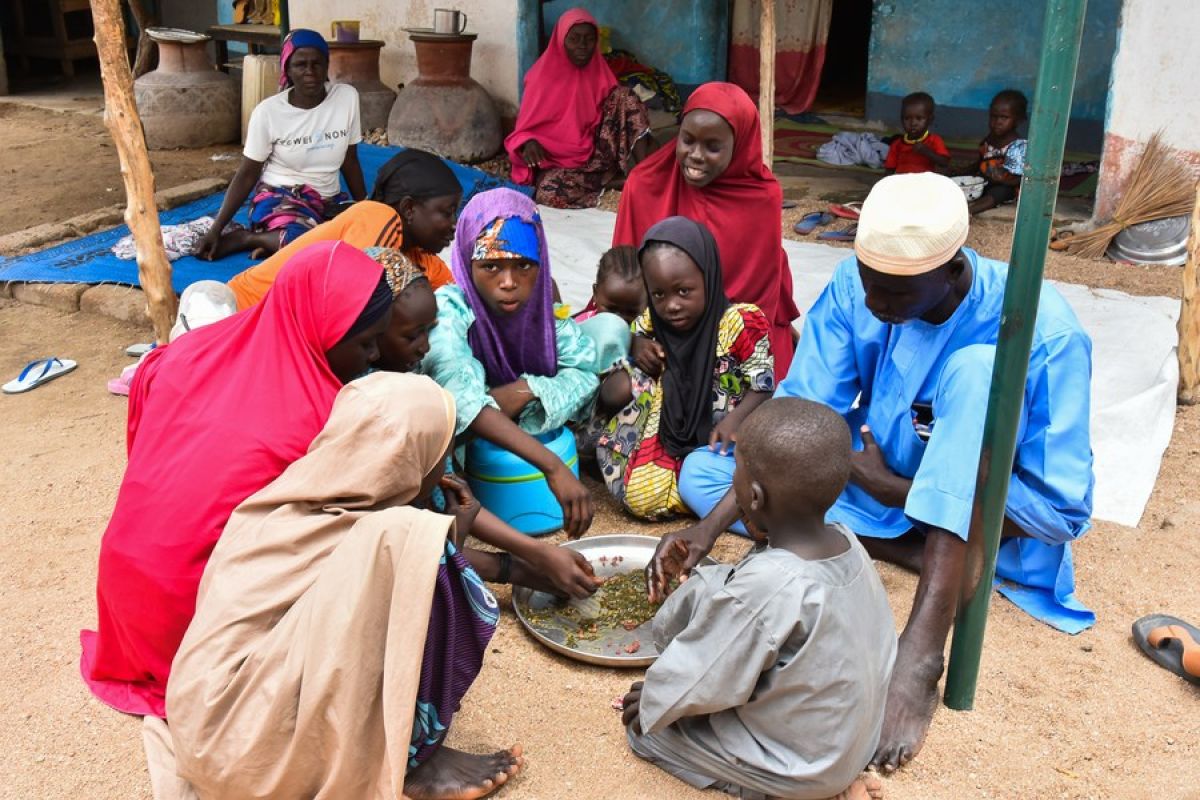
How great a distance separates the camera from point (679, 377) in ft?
11.4

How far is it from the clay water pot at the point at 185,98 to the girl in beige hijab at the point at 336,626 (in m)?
7.08

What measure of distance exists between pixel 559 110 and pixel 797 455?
18.4ft

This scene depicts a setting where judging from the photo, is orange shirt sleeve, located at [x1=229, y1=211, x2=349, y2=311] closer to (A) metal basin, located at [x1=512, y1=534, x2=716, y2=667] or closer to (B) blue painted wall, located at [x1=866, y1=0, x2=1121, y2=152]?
(A) metal basin, located at [x1=512, y1=534, x2=716, y2=667]

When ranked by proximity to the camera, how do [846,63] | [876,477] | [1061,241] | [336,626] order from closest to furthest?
[336,626]
[876,477]
[1061,241]
[846,63]

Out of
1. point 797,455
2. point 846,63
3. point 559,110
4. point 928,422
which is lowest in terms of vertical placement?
point 928,422

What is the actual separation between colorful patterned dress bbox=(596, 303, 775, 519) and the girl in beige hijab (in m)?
1.29

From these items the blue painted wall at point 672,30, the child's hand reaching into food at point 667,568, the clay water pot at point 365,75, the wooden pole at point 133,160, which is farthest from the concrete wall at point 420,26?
the child's hand reaching into food at point 667,568

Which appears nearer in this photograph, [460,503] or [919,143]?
[460,503]

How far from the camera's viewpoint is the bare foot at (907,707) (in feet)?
8.02

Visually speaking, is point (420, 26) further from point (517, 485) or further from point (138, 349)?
point (517, 485)

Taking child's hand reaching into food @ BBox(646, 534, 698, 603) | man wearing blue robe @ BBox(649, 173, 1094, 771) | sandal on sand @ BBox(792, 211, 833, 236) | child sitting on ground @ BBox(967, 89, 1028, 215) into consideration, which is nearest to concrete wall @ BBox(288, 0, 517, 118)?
sandal on sand @ BBox(792, 211, 833, 236)

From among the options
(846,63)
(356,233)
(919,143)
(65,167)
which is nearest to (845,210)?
(919,143)

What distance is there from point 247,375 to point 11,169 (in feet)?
21.6

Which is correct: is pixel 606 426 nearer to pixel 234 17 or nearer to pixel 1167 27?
pixel 1167 27
